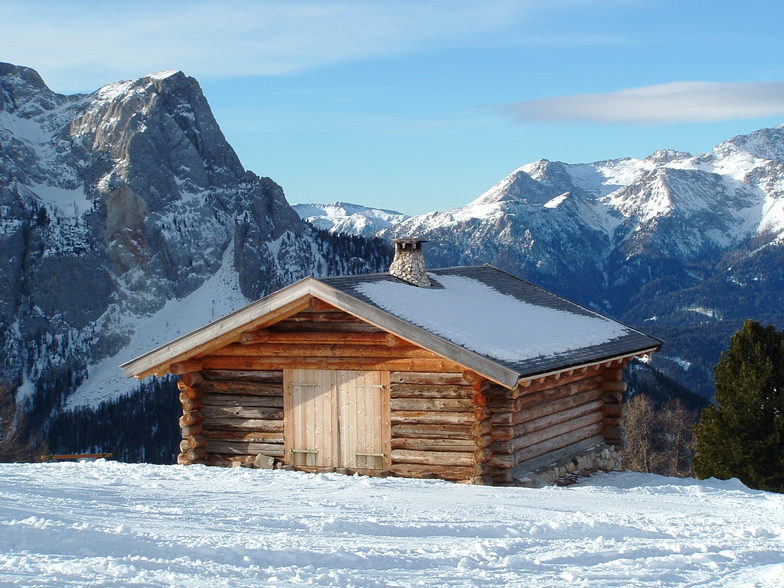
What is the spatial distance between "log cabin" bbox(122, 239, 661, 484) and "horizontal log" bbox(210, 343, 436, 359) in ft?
0.08

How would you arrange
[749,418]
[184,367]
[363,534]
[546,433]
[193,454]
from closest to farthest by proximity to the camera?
[363,534], [184,367], [193,454], [546,433], [749,418]

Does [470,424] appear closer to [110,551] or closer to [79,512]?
[79,512]

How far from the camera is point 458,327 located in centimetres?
1650

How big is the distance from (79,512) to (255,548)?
277 cm

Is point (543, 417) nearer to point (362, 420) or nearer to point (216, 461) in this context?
point (362, 420)

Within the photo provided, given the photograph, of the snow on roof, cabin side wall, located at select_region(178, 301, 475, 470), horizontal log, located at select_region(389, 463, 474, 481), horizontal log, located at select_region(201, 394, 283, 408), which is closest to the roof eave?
cabin side wall, located at select_region(178, 301, 475, 470)

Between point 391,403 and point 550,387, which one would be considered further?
point 550,387

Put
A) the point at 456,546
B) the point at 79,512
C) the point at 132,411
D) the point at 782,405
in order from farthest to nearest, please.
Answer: the point at 132,411 < the point at 782,405 < the point at 79,512 < the point at 456,546

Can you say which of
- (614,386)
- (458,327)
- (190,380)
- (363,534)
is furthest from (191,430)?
(614,386)

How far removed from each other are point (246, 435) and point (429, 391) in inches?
149

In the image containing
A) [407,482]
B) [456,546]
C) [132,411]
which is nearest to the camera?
[456,546]

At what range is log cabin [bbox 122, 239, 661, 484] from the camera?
15992 millimetres

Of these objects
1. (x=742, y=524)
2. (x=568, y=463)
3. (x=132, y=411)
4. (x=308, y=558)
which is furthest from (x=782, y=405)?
(x=132, y=411)

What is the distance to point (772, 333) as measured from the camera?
79.2 ft
